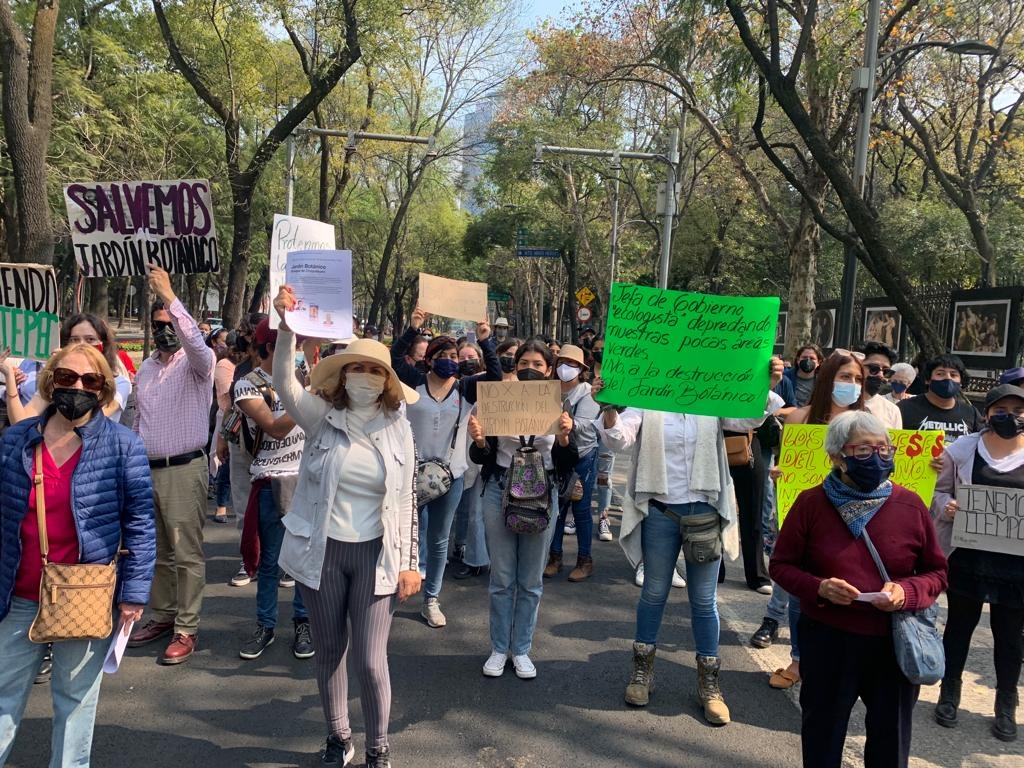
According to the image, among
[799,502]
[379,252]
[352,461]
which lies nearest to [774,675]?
[799,502]

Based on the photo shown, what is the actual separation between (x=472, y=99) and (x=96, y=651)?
80.8 ft

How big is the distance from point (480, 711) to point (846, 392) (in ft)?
8.65

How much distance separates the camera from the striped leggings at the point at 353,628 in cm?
318

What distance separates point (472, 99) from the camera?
25094 mm

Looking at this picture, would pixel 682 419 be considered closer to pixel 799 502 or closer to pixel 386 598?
pixel 799 502

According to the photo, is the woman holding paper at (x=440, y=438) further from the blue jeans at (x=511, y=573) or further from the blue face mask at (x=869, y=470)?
the blue face mask at (x=869, y=470)

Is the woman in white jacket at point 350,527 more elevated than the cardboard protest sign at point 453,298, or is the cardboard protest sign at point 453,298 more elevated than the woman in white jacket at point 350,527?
the cardboard protest sign at point 453,298

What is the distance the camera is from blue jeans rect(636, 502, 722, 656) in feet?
12.8

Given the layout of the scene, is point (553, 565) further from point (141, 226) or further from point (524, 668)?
point (141, 226)

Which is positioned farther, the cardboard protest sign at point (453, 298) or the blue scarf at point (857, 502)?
the cardboard protest sign at point (453, 298)

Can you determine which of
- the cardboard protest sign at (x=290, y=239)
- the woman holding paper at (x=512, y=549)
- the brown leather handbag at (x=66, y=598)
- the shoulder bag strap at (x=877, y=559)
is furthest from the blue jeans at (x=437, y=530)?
the shoulder bag strap at (x=877, y=559)

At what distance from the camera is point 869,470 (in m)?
2.75

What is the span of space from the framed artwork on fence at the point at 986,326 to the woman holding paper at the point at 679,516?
734 centimetres

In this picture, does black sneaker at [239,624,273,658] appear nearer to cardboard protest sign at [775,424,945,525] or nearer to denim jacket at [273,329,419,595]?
denim jacket at [273,329,419,595]
